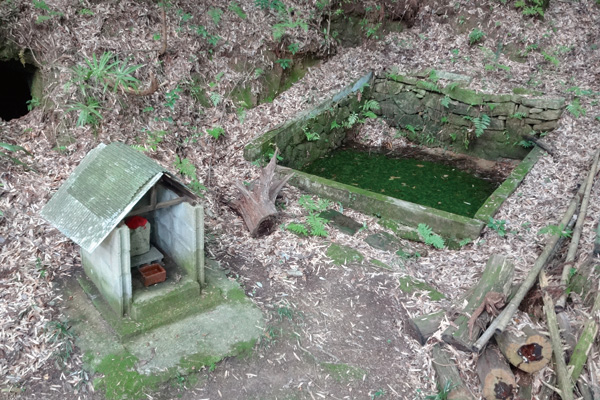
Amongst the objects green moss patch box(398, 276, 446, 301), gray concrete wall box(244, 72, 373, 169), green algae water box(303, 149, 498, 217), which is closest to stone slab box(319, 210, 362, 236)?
green moss patch box(398, 276, 446, 301)

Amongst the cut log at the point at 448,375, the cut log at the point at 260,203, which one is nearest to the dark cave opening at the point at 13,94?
the cut log at the point at 260,203

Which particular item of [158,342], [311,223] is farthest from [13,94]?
[158,342]

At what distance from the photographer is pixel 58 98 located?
20.2 ft

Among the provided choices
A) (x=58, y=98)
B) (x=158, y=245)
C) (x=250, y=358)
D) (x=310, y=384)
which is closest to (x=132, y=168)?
(x=158, y=245)

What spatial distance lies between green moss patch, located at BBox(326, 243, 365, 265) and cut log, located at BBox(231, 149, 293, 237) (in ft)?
2.73

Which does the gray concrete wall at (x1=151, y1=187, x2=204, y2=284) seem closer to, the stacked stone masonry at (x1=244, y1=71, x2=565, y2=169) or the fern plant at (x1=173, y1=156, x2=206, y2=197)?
the fern plant at (x1=173, y1=156, x2=206, y2=197)

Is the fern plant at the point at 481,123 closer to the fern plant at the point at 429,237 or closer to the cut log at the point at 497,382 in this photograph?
the fern plant at the point at 429,237

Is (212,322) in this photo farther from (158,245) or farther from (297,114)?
(297,114)

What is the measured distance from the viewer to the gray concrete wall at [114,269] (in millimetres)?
3798

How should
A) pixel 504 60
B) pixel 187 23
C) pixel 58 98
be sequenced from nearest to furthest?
pixel 58 98
pixel 187 23
pixel 504 60

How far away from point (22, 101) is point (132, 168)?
466 cm

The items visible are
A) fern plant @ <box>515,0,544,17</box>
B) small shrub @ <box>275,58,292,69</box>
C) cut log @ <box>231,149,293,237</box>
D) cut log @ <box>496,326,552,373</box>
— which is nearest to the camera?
A: cut log @ <box>496,326,552,373</box>

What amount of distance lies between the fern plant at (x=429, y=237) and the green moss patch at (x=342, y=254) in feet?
2.99

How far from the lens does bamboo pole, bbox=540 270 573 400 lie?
346 centimetres
